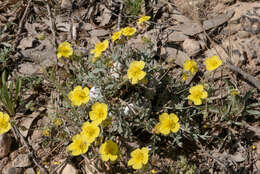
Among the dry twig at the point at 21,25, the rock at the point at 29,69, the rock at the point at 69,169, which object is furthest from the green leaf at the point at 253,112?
the dry twig at the point at 21,25

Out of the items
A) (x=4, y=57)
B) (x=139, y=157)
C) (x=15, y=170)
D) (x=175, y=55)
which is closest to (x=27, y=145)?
(x=15, y=170)

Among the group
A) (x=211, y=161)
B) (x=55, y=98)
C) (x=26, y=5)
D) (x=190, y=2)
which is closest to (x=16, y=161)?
(x=55, y=98)

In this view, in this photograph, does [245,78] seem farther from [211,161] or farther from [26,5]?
[26,5]

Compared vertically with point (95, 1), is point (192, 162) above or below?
below

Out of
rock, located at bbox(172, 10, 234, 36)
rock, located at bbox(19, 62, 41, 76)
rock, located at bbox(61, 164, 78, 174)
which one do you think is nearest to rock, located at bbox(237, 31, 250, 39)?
rock, located at bbox(172, 10, 234, 36)

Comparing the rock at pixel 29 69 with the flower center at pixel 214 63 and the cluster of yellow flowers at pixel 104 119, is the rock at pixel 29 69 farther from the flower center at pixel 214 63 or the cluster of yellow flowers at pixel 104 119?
the flower center at pixel 214 63

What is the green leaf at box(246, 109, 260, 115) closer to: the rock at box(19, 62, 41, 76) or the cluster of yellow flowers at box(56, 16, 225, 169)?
the cluster of yellow flowers at box(56, 16, 225, 169)
